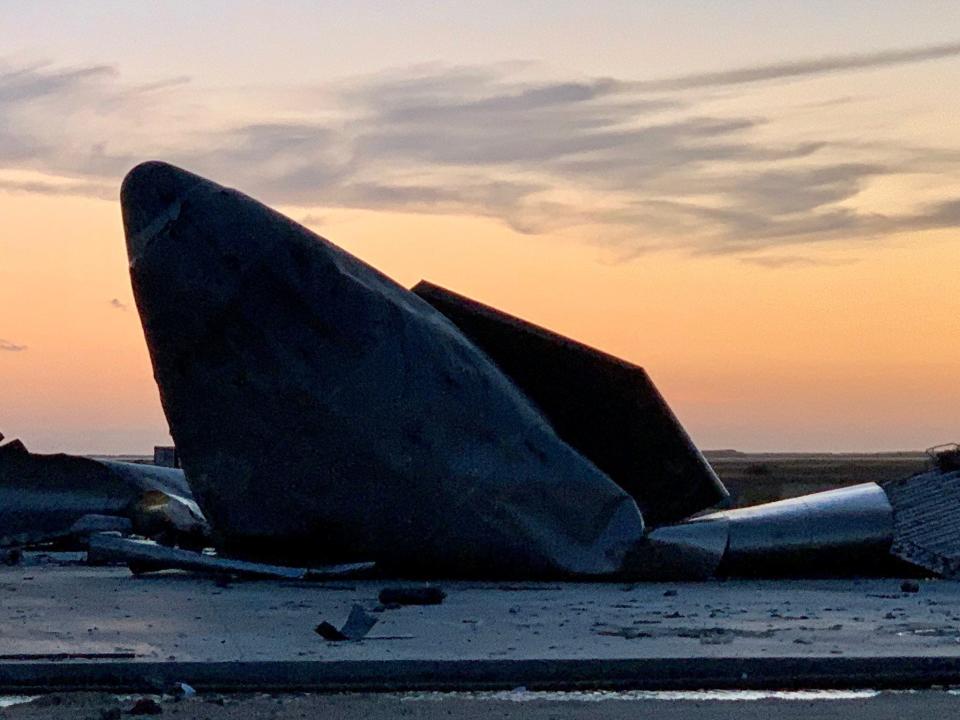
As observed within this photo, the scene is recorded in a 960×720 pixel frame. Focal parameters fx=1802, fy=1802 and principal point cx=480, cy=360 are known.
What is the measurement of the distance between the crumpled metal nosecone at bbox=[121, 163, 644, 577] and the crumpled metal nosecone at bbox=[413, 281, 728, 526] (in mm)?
1927

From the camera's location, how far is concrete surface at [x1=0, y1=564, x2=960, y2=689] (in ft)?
26.3

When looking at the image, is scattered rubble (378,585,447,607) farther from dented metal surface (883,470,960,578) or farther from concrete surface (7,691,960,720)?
dented metal surface (883,470,960,578)

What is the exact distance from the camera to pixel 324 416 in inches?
588

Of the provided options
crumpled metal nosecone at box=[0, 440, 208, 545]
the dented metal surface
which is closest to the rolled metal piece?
the dented metal surface

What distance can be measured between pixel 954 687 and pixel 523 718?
7.39 ft

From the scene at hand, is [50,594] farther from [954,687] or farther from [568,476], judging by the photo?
[954,687]

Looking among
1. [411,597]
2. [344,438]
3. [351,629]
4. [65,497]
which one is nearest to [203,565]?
[344,438]

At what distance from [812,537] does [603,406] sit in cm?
269

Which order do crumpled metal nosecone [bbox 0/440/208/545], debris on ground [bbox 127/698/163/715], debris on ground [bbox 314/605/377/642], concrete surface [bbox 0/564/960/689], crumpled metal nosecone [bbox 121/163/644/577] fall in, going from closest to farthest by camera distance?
debris on ground [bbox 127/698/163/715] < concrete surface [bbox 0/564/960/689] < debris on ground [bbox 314/605/377/642] < crumpled metal nosecone [bbox 121/163/644/577] < crumpled metal nosecone [bbox 0/440/208/545]

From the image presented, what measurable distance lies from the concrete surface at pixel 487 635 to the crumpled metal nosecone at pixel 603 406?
3107mm

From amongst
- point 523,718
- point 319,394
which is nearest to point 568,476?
point 319,394

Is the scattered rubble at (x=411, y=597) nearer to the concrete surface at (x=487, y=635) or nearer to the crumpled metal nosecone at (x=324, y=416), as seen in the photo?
the concrete surface at (x=487, y=635)

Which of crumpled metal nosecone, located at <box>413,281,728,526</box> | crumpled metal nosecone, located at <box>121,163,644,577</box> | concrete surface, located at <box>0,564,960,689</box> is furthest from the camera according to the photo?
crumpled metal nosecone, located at <box>413,281,728,526</box>

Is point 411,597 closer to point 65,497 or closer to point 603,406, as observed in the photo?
point 603,406
